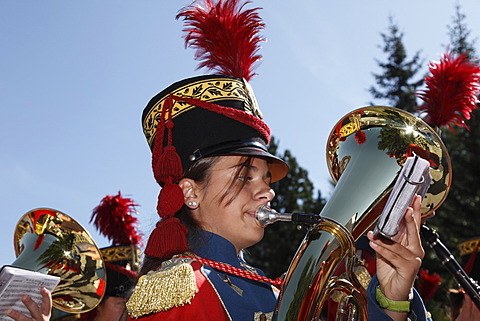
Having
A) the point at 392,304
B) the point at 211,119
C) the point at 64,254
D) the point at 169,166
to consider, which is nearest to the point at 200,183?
the point at 169,166

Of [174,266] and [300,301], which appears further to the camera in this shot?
[174,266]

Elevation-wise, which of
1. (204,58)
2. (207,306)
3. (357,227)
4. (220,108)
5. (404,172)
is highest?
(204,58)

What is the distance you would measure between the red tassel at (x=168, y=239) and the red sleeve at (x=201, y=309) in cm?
14

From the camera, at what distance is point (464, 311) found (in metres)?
4.70

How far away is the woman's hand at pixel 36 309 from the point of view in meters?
3.83

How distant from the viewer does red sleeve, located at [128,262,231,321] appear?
2.30m

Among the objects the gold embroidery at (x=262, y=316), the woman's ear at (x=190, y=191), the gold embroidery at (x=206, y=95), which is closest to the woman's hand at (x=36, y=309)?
the gold embroidery at (x=206, y=95)

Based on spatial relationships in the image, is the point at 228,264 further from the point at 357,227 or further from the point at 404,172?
the point at 404,172

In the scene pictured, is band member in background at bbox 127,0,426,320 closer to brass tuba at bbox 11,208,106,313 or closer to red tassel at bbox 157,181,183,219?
red tassel at bbox 157,181,183,219

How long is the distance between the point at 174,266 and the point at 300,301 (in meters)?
0.51

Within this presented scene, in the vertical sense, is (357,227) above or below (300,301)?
above

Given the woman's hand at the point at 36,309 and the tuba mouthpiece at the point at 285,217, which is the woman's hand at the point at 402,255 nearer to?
the tuba mouthpiece at the point at 285,217

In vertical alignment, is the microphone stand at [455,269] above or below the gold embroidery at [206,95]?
below

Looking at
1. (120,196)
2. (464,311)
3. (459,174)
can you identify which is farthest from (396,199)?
(459,174)
